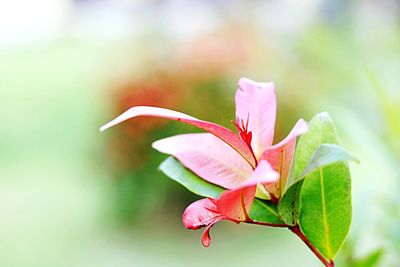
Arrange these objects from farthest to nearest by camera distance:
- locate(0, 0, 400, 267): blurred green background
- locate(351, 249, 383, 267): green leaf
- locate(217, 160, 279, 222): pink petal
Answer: locate(0, 0, 400, 267): blurred green background, locate(351, 249, 383, 267): green leaf, locate(217, 160, 279, 222): pink petal

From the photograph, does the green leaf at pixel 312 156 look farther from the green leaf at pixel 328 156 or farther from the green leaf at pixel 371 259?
the green leaf at pixel 371 259

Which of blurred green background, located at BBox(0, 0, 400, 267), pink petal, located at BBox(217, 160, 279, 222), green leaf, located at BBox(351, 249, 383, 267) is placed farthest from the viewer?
blurred green background, located at BBox(0, 0, 400, 267)

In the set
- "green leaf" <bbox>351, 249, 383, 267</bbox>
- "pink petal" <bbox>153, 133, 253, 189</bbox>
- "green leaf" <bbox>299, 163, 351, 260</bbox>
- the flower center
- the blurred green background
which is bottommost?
the blurred green background

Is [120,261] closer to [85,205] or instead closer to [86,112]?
[85,205]

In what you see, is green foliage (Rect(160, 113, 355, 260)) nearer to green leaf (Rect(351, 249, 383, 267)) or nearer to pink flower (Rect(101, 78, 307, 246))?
pink flower (Rect(101, 78, 307, 246))

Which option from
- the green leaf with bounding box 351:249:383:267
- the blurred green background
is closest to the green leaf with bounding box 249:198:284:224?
the green leaf with bounding box 351:249:383:267

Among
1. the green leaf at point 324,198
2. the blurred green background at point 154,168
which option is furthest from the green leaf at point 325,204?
the blurred green background at point 154,168

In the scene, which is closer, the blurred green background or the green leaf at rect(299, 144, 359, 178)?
the green leaf at rect(299, 144, 359, 178)

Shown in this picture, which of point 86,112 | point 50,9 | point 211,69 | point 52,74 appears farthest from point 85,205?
point 50,9

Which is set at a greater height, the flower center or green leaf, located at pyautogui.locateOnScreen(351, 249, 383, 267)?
the flower center
